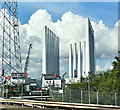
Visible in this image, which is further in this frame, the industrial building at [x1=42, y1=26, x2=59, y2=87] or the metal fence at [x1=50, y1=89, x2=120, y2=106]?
the industrial building at [x1=42, y1=26, x2=59, y2=87]

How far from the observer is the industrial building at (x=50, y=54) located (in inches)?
3892

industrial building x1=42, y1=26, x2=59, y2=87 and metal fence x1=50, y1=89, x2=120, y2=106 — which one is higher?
industrial building x1=42, y1=26, x2=59, y2=87

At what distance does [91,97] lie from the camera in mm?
24766

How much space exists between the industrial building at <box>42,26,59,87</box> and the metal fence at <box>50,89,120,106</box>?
62.8 metres

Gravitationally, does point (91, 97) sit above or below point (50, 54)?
below

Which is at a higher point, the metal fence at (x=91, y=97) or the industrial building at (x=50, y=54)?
the industrial building at (x=50, y=54)

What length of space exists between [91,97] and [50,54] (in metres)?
81.6

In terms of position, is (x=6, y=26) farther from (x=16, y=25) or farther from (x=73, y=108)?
(x=73, y=108)

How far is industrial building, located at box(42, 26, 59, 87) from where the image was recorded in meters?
98.9

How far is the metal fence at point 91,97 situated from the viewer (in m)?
22.2

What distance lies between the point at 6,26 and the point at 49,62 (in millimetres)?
57808

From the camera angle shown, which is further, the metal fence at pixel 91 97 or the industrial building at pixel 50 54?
the industrial building at pixel 50 54

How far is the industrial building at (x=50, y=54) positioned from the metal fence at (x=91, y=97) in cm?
6281

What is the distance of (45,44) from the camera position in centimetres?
9931
